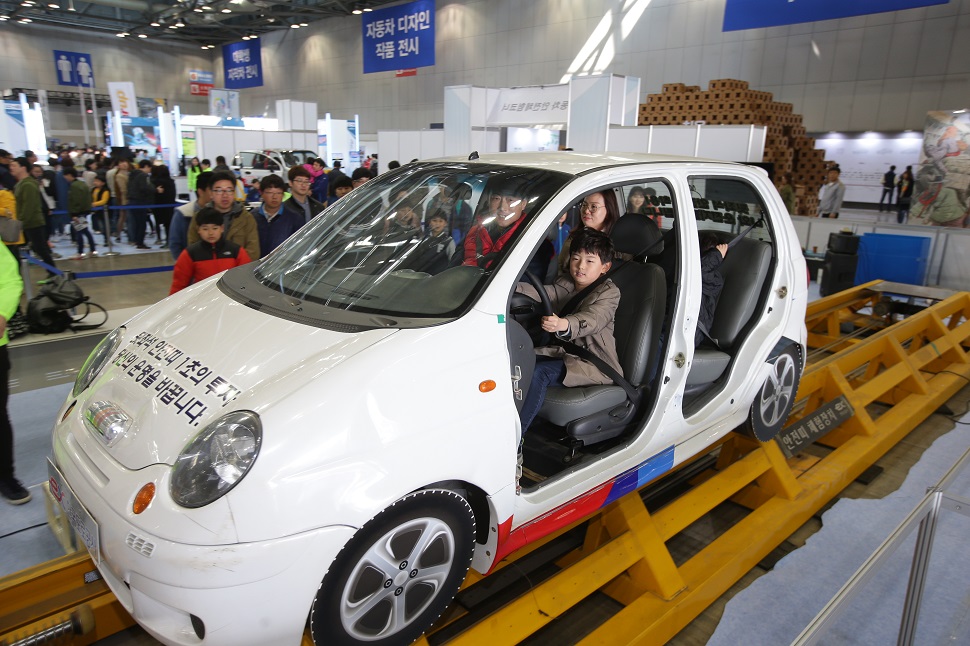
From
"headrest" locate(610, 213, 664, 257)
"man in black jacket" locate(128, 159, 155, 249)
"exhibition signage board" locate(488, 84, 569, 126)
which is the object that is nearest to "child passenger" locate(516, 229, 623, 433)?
"headrest" locate(610, 213, 664, 257)

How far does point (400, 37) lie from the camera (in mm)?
15672

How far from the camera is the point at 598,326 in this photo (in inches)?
97.9

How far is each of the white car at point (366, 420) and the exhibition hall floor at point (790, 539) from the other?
0.61m

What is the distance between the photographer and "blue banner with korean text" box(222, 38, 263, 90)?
28094 mm

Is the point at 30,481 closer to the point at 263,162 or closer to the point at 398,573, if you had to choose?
the point at 398,573

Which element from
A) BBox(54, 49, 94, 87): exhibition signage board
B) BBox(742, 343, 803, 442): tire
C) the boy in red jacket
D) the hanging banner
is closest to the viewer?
BBox(742, 343, 803, 442): tire

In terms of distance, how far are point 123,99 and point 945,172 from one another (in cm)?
2240

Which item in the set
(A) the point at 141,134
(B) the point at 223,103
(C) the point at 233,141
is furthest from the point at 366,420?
(B) the point at 223,103

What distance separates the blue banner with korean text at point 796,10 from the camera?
34.0 feet

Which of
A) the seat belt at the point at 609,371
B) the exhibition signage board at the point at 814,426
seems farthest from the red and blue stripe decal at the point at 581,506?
the exhibition signage board at the point at 814,426

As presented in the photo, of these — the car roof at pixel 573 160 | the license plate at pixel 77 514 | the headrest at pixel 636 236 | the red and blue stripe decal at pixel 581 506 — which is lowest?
the red and blue stripe decal at pixel 581 506

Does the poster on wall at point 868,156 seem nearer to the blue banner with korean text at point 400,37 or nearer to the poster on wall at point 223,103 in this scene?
the blue banner with korean text at point 400,37

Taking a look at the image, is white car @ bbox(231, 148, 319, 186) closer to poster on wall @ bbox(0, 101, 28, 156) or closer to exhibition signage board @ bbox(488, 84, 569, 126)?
poster on wall @ bbox(0, 101, 28, 156)

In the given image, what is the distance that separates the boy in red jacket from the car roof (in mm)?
1714
